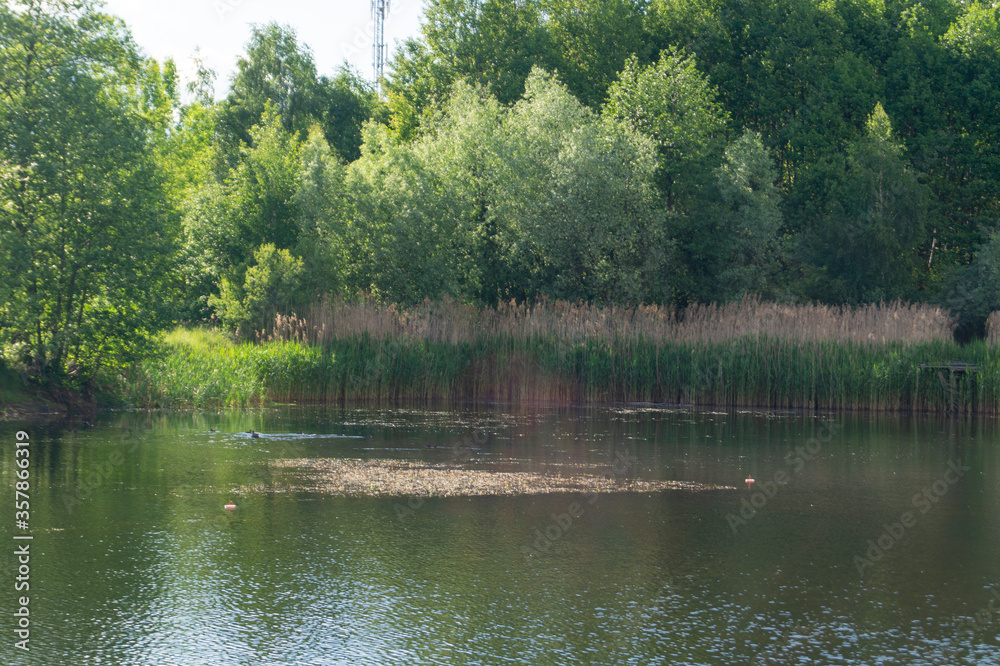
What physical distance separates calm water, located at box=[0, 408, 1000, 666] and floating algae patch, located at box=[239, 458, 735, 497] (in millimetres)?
440

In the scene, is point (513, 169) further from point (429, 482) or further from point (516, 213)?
point (429, 482)

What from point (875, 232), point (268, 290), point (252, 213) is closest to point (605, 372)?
point (268, 290)

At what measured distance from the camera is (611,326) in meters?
27.0

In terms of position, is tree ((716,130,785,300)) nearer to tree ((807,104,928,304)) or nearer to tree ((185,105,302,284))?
tree ((807,104,928,304))

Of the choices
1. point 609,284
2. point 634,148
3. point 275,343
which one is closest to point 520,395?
point 275,343

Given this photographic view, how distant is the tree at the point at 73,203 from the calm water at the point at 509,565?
575cm

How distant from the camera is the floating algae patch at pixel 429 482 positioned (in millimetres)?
11945

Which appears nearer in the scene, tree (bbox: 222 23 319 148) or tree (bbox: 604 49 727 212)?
tree (bbox: 604 49 727 212)

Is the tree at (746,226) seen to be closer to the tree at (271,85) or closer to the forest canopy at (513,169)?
the forest canopy at (513,169)

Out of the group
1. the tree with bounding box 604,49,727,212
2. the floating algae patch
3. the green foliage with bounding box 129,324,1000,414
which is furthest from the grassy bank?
the tree with bounding box 604,49,727,212

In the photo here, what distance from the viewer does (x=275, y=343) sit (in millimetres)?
25406

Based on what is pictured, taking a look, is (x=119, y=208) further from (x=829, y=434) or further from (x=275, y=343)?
(x=829, y=434)

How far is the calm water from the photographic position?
262 inches

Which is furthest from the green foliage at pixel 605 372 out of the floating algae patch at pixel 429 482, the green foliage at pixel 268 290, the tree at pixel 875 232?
the tree at pixel 875 232
